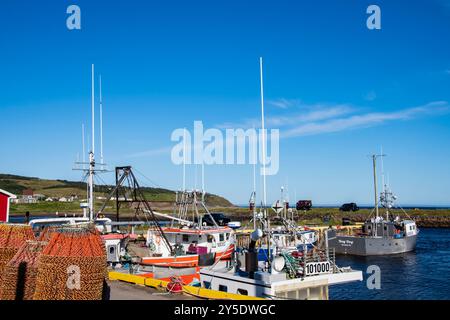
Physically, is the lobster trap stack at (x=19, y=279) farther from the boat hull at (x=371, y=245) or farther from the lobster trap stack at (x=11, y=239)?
the boat hull at (x=371, y=245)

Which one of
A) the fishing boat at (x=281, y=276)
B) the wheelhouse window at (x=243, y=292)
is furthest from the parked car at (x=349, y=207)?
the wheelhouse window at (x=243, y=292)

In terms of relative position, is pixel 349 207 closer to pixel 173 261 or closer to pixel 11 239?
pixel 173 261

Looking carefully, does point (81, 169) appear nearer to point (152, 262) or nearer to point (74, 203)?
point (152, 262)

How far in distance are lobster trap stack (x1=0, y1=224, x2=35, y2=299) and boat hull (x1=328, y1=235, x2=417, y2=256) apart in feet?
186

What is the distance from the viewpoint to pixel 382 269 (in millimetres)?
53188

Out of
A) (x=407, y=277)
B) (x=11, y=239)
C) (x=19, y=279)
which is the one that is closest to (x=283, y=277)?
(x=19, y=279)

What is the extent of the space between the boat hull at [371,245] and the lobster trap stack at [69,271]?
5733cm

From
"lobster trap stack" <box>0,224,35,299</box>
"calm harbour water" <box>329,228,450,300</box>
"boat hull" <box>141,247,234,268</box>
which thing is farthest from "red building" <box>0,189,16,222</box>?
"calm harbour water" <box>329,228,450,300</box>

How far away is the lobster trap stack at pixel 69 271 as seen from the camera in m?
11.3

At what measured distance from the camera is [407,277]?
155 ft

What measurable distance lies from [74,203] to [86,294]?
646 ft

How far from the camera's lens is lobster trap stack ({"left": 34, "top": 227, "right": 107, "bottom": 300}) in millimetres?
11266
